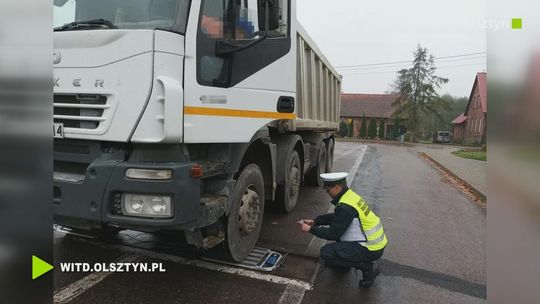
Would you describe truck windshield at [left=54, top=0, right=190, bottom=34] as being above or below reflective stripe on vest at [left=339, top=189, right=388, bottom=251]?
above

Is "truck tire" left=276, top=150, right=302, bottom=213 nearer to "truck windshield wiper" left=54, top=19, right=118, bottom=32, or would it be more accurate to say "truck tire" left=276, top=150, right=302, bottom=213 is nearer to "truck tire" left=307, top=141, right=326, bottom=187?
"truck tire" left=307, top=141, right=326, bottom=187

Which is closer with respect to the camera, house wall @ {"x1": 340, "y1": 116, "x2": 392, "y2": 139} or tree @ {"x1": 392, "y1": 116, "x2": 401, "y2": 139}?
tree @ {"x1": 392, "y1": 116, "x2": 401, "y2": 139}

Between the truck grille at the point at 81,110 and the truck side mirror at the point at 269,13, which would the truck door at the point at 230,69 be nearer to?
the truck side mirror at the point at 269,13

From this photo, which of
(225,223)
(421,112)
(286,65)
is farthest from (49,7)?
(421,112)

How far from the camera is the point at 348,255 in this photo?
145 inches

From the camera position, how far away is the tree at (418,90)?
46.2 metres

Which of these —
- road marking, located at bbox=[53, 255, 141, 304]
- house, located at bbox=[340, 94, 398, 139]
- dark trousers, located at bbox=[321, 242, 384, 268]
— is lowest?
road marking, located at bbox=[53, 255, 141, 304]

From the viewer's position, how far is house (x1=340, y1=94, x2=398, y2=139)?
168 feet

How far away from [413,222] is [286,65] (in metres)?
3.70

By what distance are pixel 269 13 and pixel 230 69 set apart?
620 millimetres

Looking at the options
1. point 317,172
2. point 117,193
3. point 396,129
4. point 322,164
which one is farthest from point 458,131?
point 117,193

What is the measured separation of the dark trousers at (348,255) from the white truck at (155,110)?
3.26 feet

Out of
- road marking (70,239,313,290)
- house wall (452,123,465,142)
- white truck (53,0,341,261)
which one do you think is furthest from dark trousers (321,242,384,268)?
house wall (452,123,465,142)

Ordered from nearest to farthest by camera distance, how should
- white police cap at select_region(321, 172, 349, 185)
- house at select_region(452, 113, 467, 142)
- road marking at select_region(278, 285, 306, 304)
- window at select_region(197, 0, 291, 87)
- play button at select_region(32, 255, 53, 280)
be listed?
play button at select_region(32, 255, 53, 280) → window at select_region(197, 0, 291, 87) → road marking at select_region(278, 285, 306, 304) → white police cap at select_region(321, 172, 349, 185) → house at select_region(452, 113, 467, 142)
